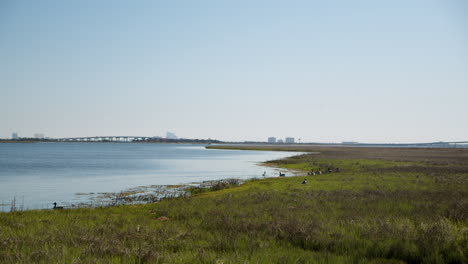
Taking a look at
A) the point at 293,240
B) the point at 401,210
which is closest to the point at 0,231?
the point at 293,240

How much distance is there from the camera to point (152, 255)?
10.5m

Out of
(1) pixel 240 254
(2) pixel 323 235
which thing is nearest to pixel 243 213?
(2) pixel 323 235

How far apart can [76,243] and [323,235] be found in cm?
884

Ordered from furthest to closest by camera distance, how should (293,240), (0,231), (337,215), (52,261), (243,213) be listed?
(243,213) → (337,215) → (0,231) → (293,240) → (52,261)

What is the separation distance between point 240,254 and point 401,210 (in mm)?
11264

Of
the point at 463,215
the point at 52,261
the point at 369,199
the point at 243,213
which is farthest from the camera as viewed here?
the point at 369,199

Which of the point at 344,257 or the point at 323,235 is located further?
the point at 323,235

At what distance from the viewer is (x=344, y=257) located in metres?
10.8

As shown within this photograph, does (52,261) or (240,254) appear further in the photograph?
(240,254)

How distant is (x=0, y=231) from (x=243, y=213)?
35.4 feet

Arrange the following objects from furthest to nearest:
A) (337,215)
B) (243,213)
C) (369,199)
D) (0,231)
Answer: (369,199) < (243,213) < (337,215) < (0,231)

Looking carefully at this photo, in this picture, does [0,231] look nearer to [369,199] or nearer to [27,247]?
[27,247]

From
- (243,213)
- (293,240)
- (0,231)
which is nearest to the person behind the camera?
(293,240)

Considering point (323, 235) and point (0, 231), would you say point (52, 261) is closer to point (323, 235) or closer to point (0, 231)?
point (0, 231)
